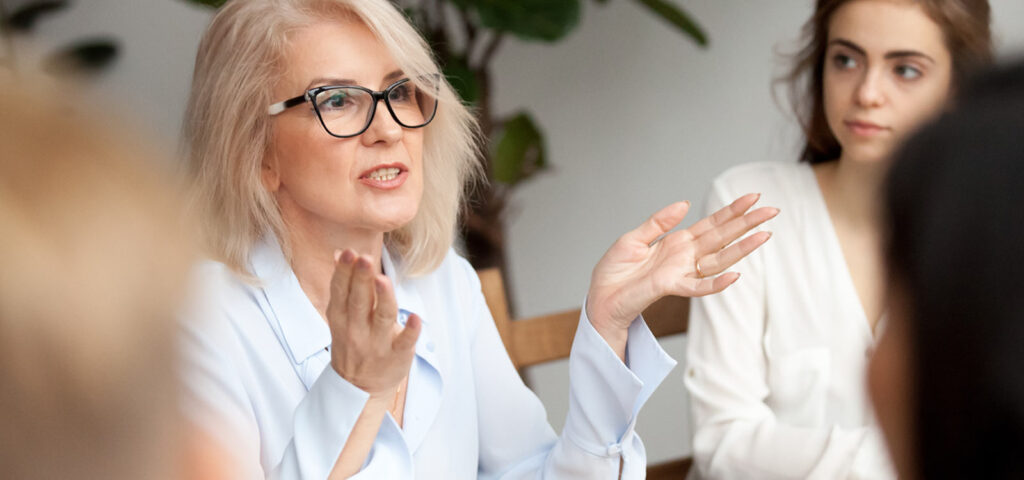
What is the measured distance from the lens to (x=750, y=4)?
2889 mm

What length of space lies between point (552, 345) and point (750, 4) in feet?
5.41

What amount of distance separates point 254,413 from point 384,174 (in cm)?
34

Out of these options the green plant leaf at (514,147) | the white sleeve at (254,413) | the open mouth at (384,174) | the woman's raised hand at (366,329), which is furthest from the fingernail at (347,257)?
the green plant leaf at (514,147)

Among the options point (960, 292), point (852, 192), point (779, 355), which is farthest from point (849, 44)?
point (960, 292)

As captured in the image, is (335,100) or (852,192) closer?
(335,100)

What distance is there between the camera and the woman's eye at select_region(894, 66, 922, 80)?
5.31 ft

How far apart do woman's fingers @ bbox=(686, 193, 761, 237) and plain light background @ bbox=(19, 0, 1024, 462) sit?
1.62 m

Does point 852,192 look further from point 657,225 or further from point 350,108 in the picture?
point 350,108

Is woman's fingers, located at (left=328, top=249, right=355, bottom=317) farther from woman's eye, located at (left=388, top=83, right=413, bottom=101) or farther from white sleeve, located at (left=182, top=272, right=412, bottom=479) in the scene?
woman's eye, located at (left=388, top=83, right=413, bottom=101)

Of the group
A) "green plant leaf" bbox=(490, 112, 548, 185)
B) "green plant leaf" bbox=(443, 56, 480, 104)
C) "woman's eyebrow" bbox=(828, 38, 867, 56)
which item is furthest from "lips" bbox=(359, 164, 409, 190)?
"green plant leaf" bbox=(490, 112, 548, 185)

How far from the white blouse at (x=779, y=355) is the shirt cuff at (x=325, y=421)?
677 mm

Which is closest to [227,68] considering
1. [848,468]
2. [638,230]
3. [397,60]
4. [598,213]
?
[397,60]

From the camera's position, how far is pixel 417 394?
1348 millimetres

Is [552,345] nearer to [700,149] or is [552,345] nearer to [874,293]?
[874,293]
